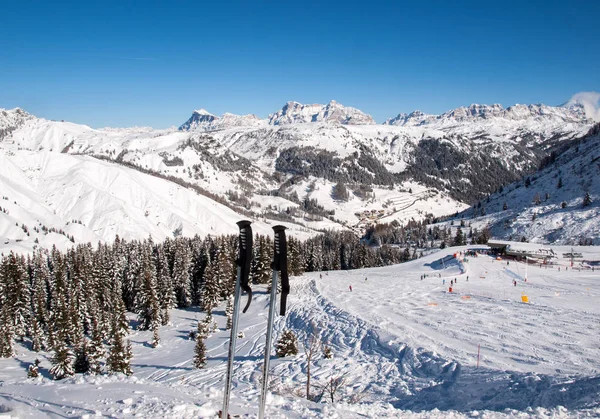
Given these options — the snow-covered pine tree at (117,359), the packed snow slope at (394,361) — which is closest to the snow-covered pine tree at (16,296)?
the packed snow slope at (394,361)

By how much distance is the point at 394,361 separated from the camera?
3425 centimetres

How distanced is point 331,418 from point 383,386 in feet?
58.0

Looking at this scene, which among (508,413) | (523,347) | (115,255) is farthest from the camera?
(115,255)

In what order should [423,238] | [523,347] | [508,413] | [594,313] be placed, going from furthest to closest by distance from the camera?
[423,238], [594,313], [523,347], [508,413]

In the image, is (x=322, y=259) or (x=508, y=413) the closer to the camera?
(x=508, y=413)

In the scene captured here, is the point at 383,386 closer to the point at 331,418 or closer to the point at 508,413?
the point at 508,413

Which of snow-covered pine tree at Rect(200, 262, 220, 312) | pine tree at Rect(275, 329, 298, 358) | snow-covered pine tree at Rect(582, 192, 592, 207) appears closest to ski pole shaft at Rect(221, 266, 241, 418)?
pine tree at Rect(275, 329, 298, 358)

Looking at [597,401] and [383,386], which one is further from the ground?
[597,401]

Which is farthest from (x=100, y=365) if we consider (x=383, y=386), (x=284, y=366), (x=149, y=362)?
(x=383, y=386)

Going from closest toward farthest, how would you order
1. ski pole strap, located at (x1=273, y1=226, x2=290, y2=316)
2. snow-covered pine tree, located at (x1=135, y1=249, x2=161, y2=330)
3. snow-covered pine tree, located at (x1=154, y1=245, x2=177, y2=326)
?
ski pole strap, located at (x1=273, y1=226, x2=290, y2=316) < snow-covered pine tree, located at (x1=135, y1=249, x2=161, y2=330) < snow-covered pine tree, located at (x1=154, y1=245, x2=177, y2=326)

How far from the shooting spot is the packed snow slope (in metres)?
14.7

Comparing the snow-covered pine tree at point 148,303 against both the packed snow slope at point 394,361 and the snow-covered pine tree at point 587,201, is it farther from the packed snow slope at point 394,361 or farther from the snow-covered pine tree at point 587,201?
the snow-covered pine tree at point 587,201

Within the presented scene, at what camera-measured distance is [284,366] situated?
36000mm

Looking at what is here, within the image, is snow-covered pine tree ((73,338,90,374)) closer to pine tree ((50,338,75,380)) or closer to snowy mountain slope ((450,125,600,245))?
pine tree ((50,338,75,380))
